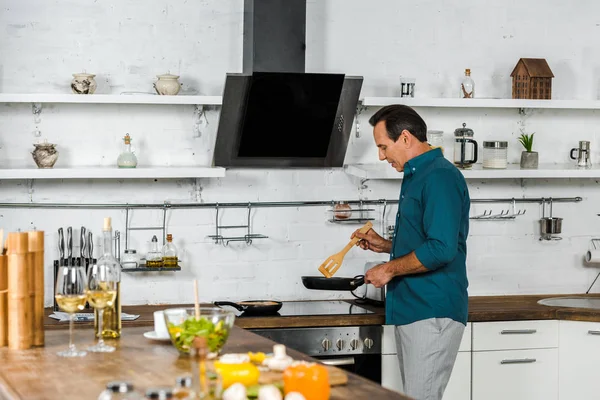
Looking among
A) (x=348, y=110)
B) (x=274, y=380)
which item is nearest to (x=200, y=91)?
(x=348, y=110)

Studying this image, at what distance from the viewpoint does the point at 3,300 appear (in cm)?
284

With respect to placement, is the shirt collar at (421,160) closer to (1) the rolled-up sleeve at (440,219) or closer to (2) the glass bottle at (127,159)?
(1) the rolled-up sleeve at (440,219)

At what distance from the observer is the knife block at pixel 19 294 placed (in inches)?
110

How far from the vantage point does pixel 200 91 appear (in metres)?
4.82

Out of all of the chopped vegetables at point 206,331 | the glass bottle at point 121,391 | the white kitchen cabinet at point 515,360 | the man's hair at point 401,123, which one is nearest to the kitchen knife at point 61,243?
the man's hair at point 401,123

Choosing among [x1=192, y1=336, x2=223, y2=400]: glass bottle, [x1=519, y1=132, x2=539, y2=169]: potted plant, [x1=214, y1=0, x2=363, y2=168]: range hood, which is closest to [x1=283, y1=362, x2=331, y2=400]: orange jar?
[x1=192, y1=336, x2=223, y2=400]: glass bottle

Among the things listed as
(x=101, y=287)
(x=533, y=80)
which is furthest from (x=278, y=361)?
(x=533, y=80)

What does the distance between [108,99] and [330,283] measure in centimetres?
148

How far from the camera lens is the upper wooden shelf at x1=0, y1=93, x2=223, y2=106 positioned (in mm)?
4359

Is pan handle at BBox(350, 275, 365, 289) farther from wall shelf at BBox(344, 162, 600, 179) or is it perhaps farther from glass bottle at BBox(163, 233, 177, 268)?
glass bottle at BBox(163, 233, 177, 268)

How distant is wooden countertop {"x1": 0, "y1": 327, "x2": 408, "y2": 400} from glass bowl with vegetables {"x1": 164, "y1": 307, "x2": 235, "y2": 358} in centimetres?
8

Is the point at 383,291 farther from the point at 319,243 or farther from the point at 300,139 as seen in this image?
the point at 300,139

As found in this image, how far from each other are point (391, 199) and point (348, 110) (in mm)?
600

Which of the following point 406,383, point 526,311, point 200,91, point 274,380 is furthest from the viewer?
point 200,91
